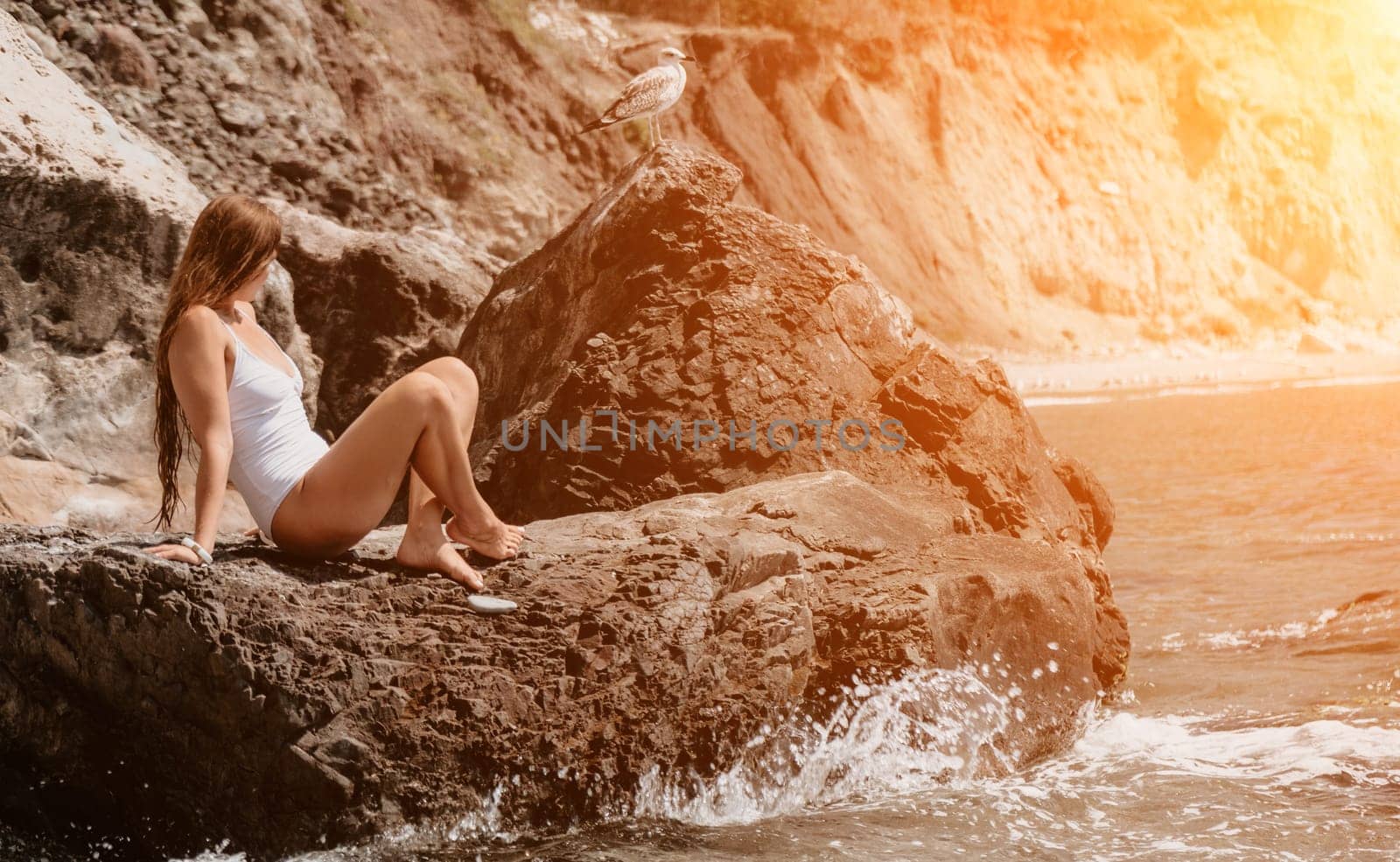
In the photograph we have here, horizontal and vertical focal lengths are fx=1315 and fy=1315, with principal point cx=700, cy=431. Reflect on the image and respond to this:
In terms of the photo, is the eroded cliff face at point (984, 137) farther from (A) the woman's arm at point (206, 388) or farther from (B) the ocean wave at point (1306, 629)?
(A) the woman's arm at point (206, 388)

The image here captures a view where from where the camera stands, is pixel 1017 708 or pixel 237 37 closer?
pixel 1017 708

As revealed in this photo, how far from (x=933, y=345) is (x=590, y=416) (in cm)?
178

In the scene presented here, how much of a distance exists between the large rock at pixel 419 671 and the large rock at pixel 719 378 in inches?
37.8

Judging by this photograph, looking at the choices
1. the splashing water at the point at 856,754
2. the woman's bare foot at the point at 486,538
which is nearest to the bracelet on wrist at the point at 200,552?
the woman's bare foot at the point at 486,538

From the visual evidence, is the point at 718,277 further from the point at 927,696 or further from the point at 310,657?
the point at 310,657

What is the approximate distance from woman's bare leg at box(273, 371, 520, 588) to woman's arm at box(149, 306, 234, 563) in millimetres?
253

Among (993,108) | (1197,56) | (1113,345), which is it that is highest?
(1197,56)

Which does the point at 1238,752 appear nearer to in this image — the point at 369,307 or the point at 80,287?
the point at 369,307

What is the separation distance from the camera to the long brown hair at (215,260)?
12.5 feet

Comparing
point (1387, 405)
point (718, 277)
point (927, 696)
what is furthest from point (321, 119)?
point (1387, 405)

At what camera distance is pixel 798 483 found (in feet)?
17.3

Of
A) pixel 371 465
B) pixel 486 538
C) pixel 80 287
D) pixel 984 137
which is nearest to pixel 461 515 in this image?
pixel 486 538

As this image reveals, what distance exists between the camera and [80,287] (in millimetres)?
7457

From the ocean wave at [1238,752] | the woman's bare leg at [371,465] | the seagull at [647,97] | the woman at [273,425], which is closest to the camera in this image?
the woman at [273,425]
